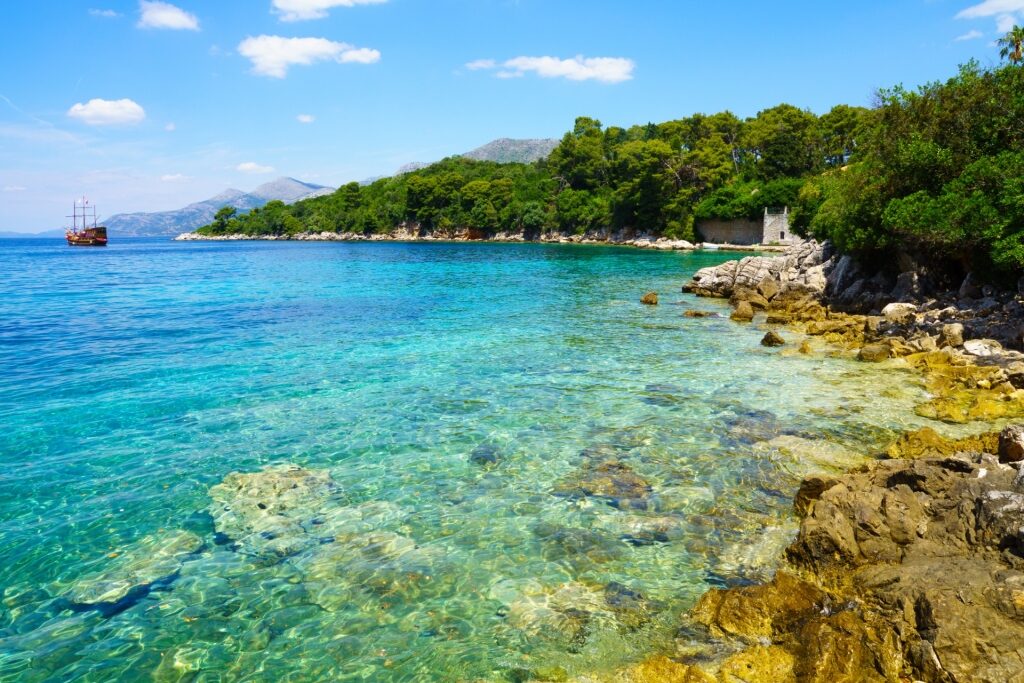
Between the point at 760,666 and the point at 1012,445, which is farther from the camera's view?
the point at 1012,445

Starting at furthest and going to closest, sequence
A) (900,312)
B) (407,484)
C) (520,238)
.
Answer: (520,238) → (900,312) → (407,484)

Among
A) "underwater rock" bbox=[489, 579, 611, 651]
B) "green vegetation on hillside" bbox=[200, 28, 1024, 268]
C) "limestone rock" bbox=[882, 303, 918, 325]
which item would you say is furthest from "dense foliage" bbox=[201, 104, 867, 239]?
"underwater rock" bbox=[489, 579, 611, 651]

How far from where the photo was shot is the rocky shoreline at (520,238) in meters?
82.8

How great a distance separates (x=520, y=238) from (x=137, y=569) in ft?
381

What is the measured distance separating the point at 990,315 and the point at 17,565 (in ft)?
80.2

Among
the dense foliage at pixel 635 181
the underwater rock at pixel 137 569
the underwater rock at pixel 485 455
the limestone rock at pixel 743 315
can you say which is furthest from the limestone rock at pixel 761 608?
the dense foliage at pixel 635 181

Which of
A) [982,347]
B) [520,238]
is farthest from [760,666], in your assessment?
[520,238]

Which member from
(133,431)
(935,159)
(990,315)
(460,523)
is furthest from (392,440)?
(935,159)

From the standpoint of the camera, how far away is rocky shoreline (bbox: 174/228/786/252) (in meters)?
82.8

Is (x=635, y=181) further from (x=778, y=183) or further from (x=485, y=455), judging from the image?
(x=485, y=455)

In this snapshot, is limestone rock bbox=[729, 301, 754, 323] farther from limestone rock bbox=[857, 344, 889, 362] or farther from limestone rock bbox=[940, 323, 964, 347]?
limestone rock bbox=[940, 323, 964, 347]

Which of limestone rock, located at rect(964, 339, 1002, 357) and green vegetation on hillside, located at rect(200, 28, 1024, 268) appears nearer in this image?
limestone rock, located at rect(964, 339, 1002, 357)

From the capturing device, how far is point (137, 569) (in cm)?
782

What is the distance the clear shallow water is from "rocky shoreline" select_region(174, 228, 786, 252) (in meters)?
58.1
